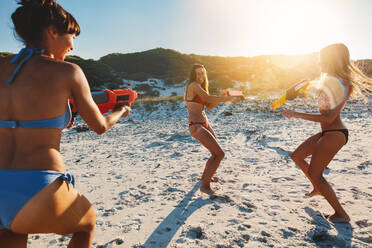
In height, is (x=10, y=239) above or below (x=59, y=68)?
below

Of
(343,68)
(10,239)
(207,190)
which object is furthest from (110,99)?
(343,68)

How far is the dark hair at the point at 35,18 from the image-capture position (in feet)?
3.85

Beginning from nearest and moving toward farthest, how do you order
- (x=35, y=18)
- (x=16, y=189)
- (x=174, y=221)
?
A: (x=16, y=189)
(x=35, y=18)
(x=174, y=221)

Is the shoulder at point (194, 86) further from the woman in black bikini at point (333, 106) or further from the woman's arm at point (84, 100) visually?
the woman's arm at point (84, 100)

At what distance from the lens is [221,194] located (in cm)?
336

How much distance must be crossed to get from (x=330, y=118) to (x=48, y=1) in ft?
9.07

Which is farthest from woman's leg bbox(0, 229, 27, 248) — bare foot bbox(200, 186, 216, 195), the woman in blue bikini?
bare foot bbox(200, 186, 216, 195)

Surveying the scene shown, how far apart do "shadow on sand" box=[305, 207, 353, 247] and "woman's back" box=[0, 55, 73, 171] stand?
253 cm

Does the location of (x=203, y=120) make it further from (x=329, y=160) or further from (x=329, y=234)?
(x=329, y=234)

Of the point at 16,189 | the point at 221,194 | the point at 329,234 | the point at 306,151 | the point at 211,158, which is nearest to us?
the point at 16,189

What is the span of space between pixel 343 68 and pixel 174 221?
2.70m

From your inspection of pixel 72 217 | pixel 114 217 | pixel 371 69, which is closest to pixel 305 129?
pixel 114 217

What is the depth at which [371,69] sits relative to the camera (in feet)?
88.6

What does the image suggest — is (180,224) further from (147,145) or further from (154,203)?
(147,145)
